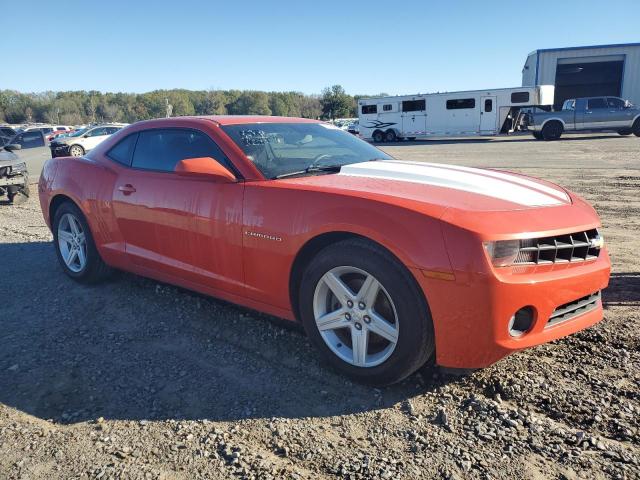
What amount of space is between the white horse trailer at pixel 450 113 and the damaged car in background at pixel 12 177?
965 inches

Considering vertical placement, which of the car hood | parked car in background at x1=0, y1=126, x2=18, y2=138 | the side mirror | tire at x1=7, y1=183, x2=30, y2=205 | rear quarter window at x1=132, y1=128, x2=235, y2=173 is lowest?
tire at x1=7, y1=183, x2=30, y2=205

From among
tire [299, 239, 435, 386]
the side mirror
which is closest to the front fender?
tire [299, 239, 435, 386]

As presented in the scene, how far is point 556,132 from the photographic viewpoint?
24.6 meters

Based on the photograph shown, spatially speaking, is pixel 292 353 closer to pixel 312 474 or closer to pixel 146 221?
pixel 312 474

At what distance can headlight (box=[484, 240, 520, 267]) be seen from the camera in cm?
240

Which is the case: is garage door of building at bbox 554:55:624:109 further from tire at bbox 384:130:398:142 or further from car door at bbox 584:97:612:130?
tire at bbox 384:130:398:142

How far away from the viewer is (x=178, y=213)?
361 cm

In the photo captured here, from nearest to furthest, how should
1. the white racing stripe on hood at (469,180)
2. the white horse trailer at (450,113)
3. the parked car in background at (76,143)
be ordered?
the white racing stripe on hood at (469,180) < the parked car in background at (76,143) < the white horse trailer at (450,113)

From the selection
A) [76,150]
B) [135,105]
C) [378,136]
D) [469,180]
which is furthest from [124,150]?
[135,105]

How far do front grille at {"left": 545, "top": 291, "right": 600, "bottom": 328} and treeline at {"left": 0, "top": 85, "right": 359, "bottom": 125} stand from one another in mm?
94134

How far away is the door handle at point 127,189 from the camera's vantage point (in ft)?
13.2

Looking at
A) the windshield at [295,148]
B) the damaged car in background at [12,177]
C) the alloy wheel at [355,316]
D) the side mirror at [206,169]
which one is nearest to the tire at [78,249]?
the side mirror at [206,169]

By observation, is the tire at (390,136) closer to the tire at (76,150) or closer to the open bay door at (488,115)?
the open bay door at (488,115)

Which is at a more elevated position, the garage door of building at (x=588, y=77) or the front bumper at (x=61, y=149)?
the garage door of building at (x=588, y=77)
